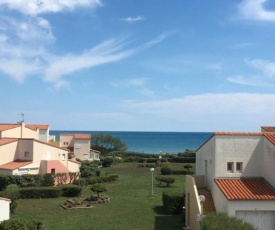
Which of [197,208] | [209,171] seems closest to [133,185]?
[209,171]

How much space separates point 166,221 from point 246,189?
6.44 metres

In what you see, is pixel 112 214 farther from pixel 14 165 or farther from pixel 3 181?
pixel 14 165

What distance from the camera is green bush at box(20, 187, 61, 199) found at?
38.0m

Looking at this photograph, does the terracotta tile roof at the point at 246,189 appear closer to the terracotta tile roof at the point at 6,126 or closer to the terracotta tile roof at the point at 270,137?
the terracotta tile roof at the point at 270,137

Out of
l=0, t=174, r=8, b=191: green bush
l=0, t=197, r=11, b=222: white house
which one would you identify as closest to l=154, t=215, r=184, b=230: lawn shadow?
l=0, t=197, r=11, b=222: white house

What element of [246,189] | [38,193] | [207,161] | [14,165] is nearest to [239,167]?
[246,189]

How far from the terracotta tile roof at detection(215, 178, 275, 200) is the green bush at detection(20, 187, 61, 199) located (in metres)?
19.2

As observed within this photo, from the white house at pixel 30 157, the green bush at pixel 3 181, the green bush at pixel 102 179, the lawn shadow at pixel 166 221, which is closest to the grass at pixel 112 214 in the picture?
the lawn shadow at pixel 166 221

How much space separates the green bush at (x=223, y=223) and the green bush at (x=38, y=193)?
22567 millimetres

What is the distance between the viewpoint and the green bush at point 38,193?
125ft

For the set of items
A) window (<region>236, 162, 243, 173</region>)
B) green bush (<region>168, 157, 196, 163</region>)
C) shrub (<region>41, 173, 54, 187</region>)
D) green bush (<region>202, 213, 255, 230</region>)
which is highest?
green bush (<region>168, 157, 196, 163</region>)

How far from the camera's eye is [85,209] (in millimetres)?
31844

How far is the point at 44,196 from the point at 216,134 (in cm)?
2018

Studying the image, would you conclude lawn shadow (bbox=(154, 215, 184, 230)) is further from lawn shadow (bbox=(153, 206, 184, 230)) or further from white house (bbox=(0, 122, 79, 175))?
white house (bbox=(0, 122, 79, 175))
